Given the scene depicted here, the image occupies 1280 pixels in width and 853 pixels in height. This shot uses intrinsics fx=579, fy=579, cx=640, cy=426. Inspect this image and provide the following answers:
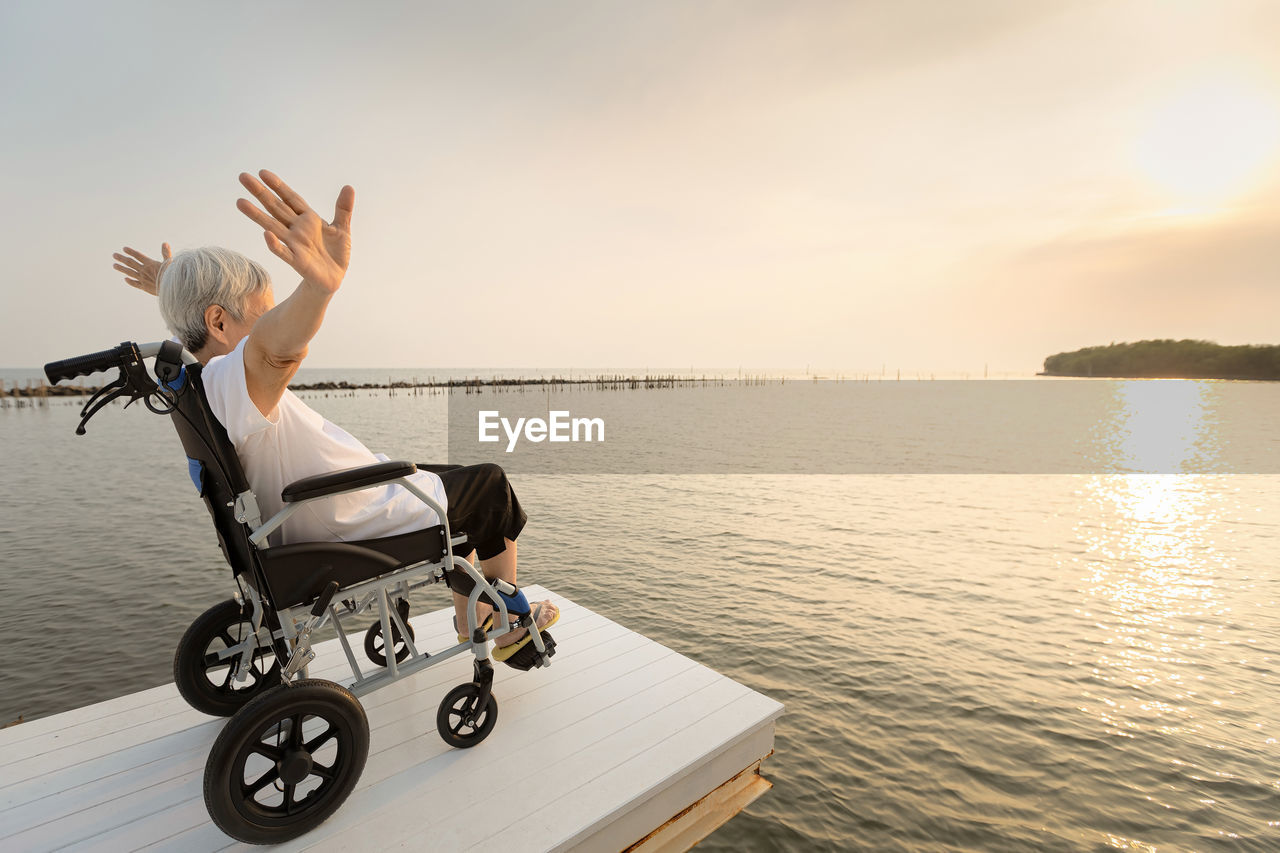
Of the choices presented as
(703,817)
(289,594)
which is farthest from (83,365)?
(703,817)

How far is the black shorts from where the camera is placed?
264 centimetres

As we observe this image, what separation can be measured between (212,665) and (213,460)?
4.22 feet

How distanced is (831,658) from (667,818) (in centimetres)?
343

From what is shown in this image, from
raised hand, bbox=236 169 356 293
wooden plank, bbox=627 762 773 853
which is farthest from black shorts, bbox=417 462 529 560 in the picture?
wooden plank, bbox=627 762 773 853

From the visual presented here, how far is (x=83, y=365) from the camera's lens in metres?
2.00

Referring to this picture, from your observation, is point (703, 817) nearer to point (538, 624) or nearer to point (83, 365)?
point (538, 624)

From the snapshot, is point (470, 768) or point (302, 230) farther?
point (470, 768)

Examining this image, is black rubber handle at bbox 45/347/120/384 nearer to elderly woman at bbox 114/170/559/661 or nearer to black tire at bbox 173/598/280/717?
elderly woman at bbox 114/170/559/661

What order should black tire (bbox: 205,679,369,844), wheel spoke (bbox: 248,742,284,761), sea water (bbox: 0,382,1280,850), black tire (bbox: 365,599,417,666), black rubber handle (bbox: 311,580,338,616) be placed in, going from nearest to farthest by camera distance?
black tire (bbox: 205,679,369,844) < wheel spoke (bbox: 248,742,284,761) < black rubber handle (bbox: 311,580,338,616) < black tire (bbox: 365,599,417,666) < sea water (bbox: 0,382,1280,850)

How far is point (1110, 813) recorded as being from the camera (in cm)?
345

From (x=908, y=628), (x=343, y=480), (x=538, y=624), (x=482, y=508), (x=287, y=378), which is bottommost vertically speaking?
(x=908, y=628)

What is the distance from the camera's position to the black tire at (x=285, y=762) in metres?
1.81

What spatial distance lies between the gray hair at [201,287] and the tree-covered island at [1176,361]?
14285cm

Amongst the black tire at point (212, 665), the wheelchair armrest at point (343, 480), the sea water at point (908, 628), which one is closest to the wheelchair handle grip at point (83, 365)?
the wheelchair armrest at point (343, 480)
